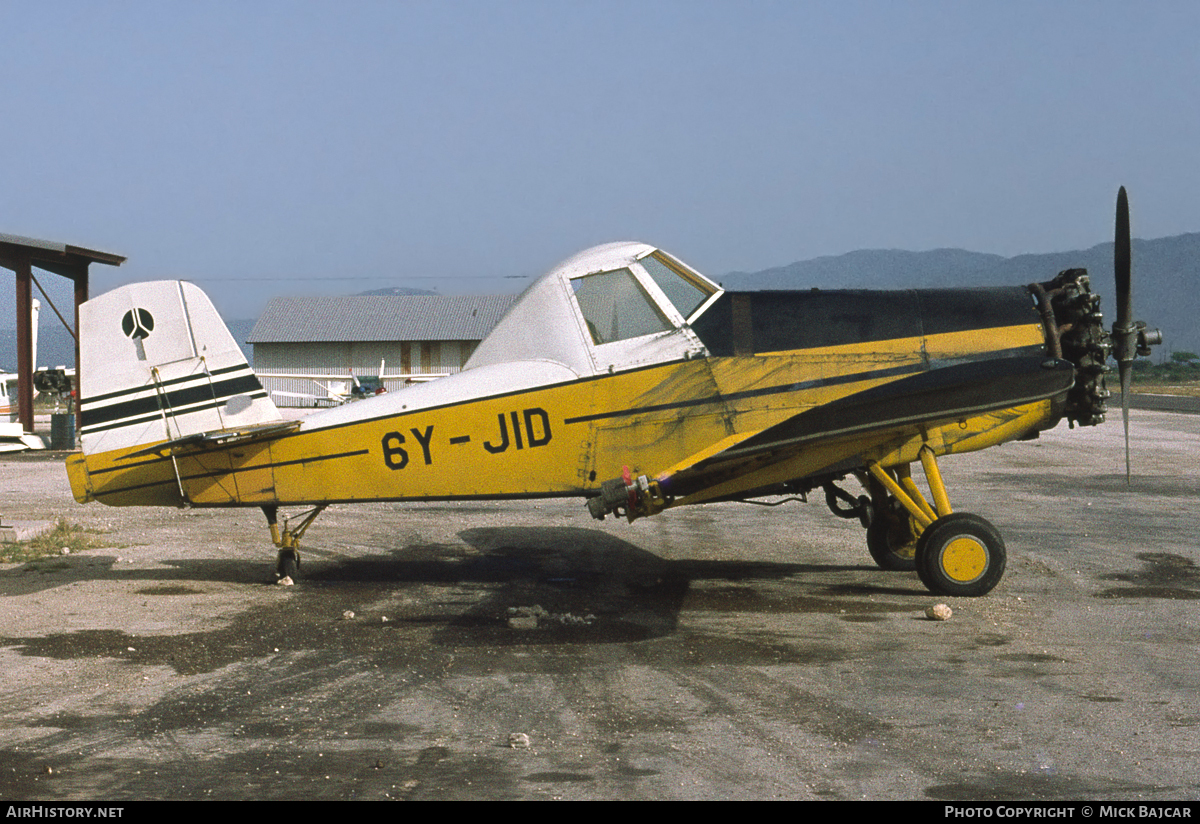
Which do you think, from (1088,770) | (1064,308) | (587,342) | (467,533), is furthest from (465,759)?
(467,533)

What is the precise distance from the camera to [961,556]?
8.48m

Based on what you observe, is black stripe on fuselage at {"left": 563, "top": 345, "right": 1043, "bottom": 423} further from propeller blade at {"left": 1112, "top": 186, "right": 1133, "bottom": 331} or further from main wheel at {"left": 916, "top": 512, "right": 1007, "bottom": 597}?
propeller blade at {"left": 1112, "top": 186, "right": 1133, "bottom": 331}

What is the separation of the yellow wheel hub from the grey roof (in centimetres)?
5476

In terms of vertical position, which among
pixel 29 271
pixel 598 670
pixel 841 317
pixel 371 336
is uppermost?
pixel 29 271

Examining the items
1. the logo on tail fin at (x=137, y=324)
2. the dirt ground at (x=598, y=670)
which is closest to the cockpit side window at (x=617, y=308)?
the dirt ground at (x=598, y=670)

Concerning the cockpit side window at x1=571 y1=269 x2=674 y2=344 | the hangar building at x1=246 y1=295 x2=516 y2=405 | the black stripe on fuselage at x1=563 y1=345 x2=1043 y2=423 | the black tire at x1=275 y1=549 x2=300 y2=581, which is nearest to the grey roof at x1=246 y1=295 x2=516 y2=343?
A: the hangar building at x1=246 y1=295 x2=516 y2=405

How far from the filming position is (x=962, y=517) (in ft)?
27.9

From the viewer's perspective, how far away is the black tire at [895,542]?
994 centimetres

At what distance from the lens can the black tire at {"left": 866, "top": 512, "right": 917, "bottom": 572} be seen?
994 cm

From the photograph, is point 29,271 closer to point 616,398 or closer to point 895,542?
point 616,398

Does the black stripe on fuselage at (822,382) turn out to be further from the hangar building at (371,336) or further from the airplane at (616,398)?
the hangar building at (371,336)

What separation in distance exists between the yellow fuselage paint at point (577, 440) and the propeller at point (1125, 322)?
38.0 inches

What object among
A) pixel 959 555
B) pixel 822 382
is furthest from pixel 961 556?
pixel 822 382

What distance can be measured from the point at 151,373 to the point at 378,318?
59752 millimetres
